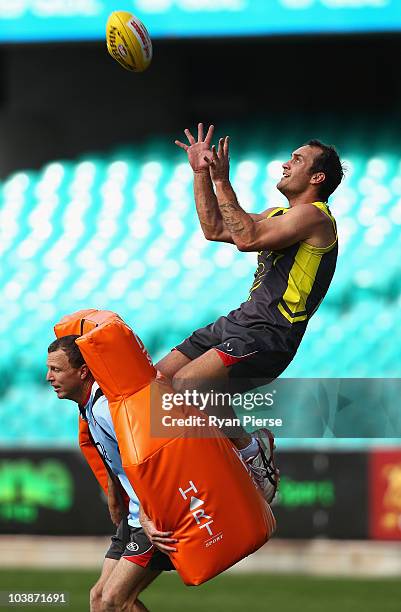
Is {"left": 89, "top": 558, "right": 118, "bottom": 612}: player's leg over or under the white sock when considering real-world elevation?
under

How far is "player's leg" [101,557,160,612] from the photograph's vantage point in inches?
257

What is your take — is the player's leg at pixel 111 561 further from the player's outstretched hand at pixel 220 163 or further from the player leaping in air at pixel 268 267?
the player's outstretched hand at pixel 220 163

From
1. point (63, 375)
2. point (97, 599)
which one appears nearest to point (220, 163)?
point (63, 375)

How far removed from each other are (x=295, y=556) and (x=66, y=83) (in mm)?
6442

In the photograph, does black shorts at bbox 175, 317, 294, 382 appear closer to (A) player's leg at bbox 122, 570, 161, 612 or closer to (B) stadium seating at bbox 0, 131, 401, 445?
(A) player's leg at bbox 122, 570, 161, 612

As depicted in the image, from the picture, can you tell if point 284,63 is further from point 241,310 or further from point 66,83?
point 241,310

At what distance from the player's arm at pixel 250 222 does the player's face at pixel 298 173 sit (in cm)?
20

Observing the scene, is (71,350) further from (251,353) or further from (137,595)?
(137,595)

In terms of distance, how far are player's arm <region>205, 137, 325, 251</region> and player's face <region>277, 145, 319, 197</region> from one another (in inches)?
7.9

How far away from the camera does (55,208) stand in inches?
559

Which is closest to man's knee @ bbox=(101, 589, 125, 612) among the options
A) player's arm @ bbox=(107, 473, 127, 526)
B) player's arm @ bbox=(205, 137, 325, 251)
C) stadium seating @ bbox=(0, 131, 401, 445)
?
player's arm @ bbox=(107, 473, 127, 526)

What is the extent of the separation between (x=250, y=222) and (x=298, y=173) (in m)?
0.47

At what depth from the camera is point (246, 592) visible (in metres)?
10.9

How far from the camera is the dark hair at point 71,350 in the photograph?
639 cm
